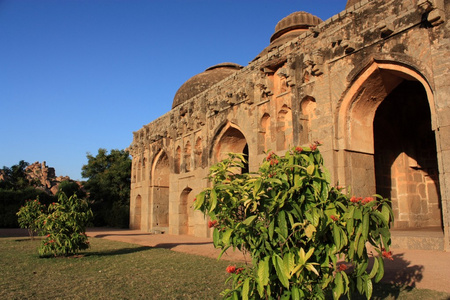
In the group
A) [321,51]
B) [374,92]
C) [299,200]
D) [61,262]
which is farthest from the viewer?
[321,51]

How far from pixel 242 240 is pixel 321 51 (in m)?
7.45

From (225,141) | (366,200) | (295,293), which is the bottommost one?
(295,293)

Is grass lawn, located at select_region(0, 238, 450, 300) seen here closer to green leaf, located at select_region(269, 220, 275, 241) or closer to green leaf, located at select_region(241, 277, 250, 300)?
green leaf, located at select_region(241, 277, 250, 300)

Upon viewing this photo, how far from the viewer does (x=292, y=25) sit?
47.1 feet

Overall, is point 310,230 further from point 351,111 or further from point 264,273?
point 351,111

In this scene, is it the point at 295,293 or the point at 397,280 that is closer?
the point at 295,293

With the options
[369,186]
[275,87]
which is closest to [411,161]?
[369,186]

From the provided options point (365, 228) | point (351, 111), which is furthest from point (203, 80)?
point (365, 228)

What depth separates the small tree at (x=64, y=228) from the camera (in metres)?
8.03

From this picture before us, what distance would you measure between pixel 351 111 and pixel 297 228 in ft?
21.5

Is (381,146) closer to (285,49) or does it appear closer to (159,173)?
(285,49)

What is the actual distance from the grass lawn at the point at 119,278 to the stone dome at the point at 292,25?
30.8 ft

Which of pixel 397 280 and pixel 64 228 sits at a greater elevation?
pixel 64 228

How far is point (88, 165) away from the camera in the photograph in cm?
2802
